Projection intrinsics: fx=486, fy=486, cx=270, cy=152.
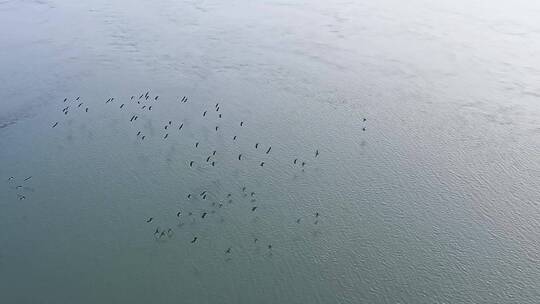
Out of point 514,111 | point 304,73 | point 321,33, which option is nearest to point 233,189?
point 304,73

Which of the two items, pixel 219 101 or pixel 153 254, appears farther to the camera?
pixel 219 101

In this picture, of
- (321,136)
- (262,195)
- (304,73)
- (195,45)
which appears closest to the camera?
(262,195)

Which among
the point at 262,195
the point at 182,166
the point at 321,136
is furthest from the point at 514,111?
→ the point at 182,166

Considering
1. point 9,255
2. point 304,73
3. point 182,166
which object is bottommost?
point 9,255

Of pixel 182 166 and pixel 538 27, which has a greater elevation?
pixel 538 27

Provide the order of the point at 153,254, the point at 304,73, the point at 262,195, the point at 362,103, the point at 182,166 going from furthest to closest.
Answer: the point at 304,73, the point at 362,103, the point at 182,166, the point at 262,195, the point at 153,254

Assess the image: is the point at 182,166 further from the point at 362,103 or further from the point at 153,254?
the point at 362,103
